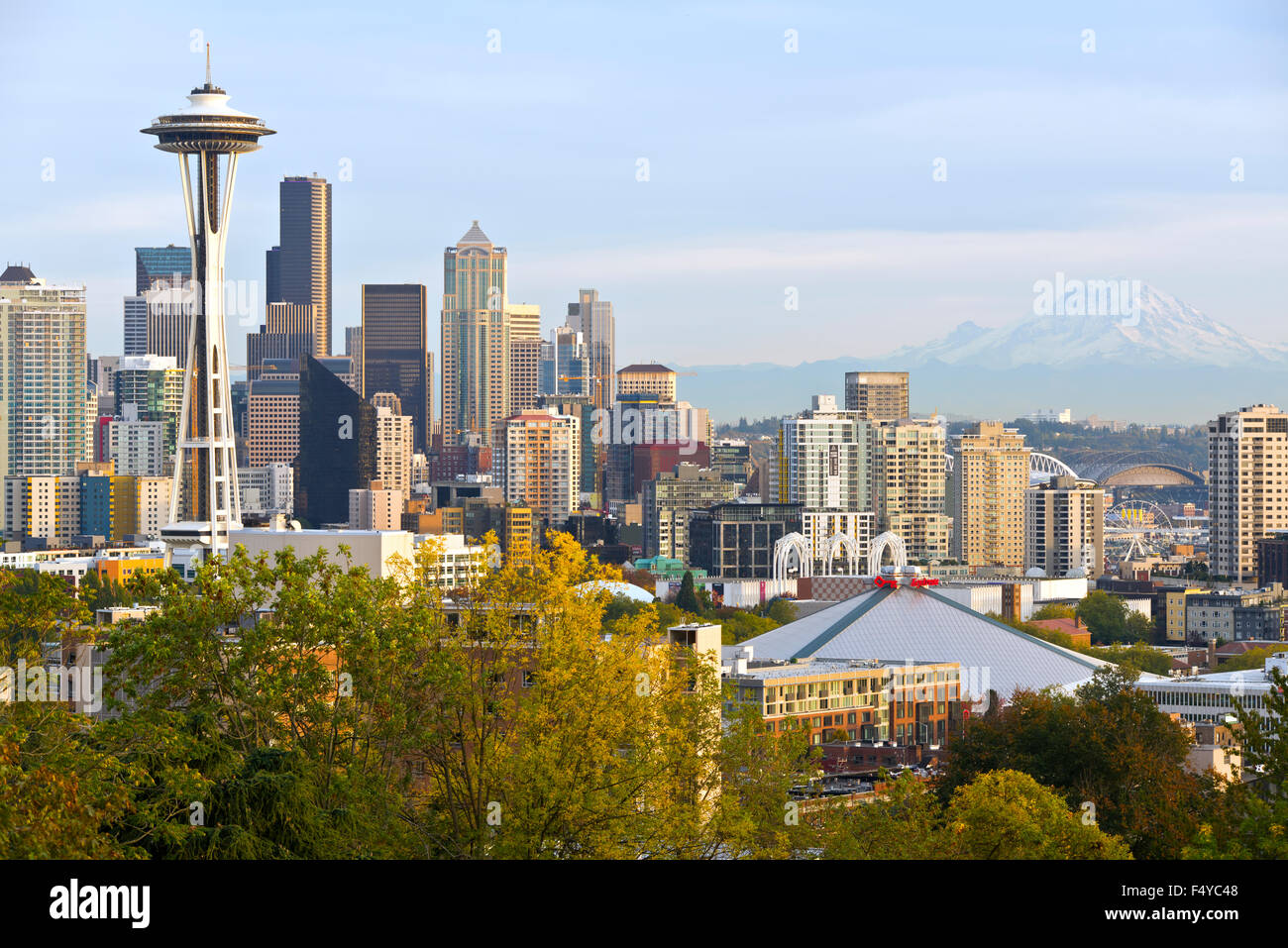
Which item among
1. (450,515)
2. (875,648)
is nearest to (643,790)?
(875,648)

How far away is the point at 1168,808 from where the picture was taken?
25734 mm

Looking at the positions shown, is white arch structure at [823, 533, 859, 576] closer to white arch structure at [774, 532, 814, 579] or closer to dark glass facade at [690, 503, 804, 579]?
white arch structure at [774, 532, 814, 579]

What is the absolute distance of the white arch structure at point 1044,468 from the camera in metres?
177

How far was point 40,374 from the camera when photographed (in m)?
169

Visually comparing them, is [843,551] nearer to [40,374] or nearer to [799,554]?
[799,554]

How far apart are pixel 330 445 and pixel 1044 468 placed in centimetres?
6887

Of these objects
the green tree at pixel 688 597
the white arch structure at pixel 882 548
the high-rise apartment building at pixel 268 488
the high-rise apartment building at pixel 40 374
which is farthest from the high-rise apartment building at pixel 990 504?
the high-rise apartment building at pixel 40 374

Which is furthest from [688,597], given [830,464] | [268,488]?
[268,488]

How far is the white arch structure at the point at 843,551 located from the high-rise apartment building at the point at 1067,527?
2067cm

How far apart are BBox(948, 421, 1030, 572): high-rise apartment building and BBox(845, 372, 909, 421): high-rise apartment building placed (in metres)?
25.1

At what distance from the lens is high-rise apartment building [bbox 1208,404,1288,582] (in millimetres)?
129125
